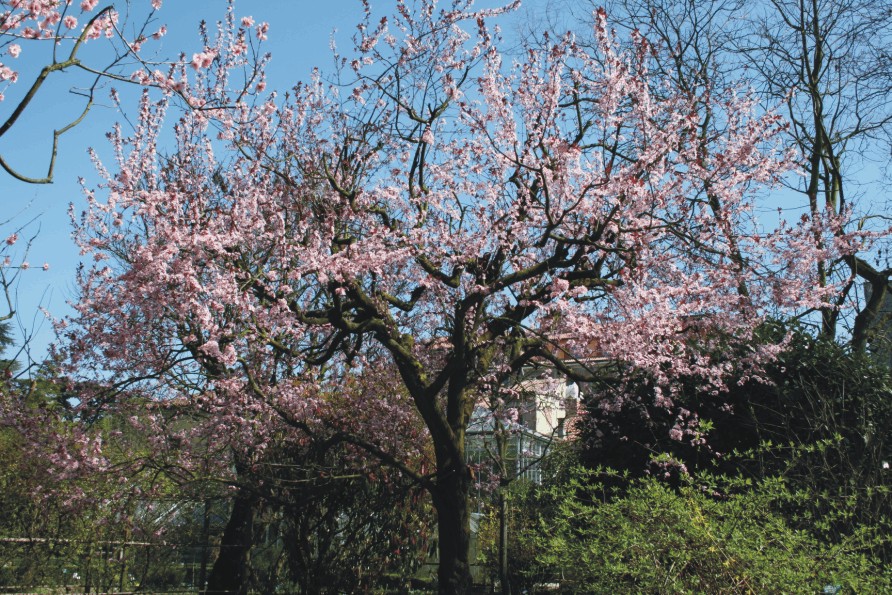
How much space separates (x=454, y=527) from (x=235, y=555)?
3.55m

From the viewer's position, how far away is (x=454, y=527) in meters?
7.39

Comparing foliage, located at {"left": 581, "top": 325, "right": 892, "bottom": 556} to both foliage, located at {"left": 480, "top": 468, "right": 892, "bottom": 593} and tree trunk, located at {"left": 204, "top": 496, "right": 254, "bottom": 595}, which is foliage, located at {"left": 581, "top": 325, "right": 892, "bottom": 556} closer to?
foliage, located at {"left": 480, "top": 468, "right": 892, "bottom": 593}

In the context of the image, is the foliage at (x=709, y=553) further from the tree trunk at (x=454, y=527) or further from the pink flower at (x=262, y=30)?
the pink flower at (x=262, y=30)

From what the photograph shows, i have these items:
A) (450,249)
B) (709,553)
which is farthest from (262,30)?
(709,553)

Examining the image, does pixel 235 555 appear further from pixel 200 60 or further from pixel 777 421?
pixel 200 60

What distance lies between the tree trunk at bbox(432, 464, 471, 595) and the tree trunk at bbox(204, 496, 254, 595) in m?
2.27

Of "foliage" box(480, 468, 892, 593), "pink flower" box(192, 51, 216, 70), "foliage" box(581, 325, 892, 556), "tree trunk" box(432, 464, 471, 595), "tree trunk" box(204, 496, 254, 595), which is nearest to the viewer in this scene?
"foliage" box(480, 468, 892, 593)

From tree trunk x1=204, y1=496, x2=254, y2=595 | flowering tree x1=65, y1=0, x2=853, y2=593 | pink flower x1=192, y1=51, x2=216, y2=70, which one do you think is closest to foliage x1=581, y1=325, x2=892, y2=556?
flowering tree x1=65, y1=0, x2=853, y2=593

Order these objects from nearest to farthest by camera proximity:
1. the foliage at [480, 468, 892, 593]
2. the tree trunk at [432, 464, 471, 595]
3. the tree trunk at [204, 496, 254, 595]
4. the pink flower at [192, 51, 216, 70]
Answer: the foliage at [480, 468, 892, 593] < the pink flower at [192, 51, 216, 70] < the tree trunk at [432, 464, 471, 595] < the tree trunk at [204, 496, 254, 595]

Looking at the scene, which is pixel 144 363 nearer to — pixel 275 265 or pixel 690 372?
pixel 275 265

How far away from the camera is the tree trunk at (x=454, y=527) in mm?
7250

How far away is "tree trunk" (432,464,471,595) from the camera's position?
285 inches

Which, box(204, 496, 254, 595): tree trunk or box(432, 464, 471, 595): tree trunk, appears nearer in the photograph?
box(432, 464, 471, 595): tree trunk

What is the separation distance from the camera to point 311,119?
29.2ft
